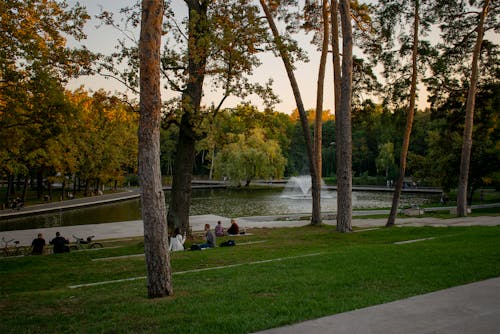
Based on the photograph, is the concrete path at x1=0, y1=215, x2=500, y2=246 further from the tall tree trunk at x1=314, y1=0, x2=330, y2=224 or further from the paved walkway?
the paved walkway

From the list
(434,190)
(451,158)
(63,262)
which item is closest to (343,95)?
(63,262)

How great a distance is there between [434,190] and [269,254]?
156ft

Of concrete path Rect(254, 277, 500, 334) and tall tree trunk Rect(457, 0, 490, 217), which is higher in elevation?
tall tree trunk Rect(457, 0, 490, 217)

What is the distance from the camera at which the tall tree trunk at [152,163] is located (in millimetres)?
6566

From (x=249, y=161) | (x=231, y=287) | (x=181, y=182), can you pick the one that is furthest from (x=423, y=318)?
(x=249, y=161)

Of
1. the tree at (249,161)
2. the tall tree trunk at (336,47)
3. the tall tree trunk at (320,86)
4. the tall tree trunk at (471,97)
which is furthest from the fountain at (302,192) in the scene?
the tall tree trunk at (336,47)

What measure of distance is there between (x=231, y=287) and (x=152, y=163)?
7.72 ft

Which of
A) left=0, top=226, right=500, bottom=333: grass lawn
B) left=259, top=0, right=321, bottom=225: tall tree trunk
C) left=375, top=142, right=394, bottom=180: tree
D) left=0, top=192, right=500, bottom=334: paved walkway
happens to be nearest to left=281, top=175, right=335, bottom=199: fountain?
left=375, top=142, right=394, bottom=180: tree

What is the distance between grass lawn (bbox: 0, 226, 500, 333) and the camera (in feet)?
16.9

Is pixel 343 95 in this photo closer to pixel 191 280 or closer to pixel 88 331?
pixel 191 280

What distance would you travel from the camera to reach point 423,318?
506 cm

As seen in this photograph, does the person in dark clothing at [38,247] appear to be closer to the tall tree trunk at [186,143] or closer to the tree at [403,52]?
the tall tree trunk at [186,143]

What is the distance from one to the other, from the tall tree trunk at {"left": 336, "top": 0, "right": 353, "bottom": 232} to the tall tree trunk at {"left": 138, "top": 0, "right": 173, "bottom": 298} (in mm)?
9590

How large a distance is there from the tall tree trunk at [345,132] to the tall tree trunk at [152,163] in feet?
31.5
